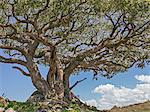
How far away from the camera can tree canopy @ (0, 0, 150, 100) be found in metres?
25.9

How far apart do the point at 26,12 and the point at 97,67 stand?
11.2 m

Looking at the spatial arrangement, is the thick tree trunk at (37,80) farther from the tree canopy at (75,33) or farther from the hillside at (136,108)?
the hillside at (136,108)

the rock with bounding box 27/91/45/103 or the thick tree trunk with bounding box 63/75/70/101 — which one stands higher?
the thick tree trunk with bounding box 63/75/70/101

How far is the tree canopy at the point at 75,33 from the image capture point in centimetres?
2591

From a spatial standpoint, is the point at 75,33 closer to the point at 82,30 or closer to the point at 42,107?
the point at 82,30

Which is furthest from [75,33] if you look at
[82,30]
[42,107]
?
[42,107]

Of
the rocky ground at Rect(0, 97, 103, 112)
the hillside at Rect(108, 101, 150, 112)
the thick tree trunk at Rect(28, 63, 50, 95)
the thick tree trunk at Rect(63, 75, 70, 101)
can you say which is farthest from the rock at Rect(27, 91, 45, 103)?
the hillside at Rect(108, 101, 150, 112)

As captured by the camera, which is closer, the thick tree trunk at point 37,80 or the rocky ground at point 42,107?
the rocky ground at point 42,107

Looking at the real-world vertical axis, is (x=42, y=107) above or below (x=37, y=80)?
below

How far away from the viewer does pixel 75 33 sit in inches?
1238

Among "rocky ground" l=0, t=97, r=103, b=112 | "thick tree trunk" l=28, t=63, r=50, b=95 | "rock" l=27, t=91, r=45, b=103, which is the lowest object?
"rocky ground" l=0, t=97, r=103, b=112

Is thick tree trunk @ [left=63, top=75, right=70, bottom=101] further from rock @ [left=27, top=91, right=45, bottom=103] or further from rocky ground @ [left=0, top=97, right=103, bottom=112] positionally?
rocky ground @ [left=0, top=97, right=103, bottom=112]

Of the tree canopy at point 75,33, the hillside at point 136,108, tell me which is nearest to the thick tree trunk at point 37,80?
the tree canopy at point 75,33

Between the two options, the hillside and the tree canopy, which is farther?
the hillside
